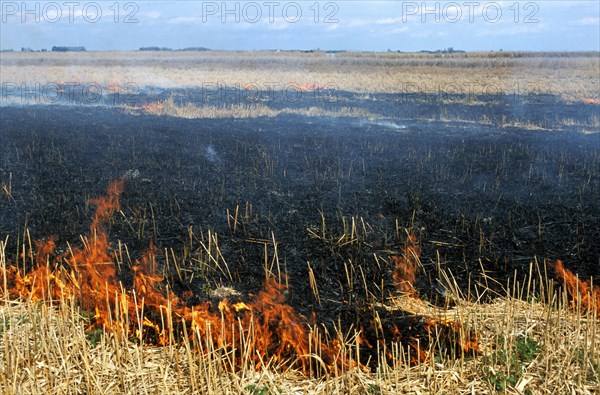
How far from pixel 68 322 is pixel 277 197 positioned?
150 inches

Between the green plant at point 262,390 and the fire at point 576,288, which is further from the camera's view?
the fire at point 576,288

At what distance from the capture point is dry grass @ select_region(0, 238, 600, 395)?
3773 mm

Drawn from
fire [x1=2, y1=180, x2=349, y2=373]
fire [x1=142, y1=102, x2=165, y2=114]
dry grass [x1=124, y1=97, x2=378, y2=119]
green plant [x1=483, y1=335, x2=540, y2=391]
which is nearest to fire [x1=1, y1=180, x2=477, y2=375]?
→ fire [x1=2, y1=180, x2=349, y2=373]

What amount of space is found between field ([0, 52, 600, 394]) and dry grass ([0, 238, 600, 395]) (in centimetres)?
2

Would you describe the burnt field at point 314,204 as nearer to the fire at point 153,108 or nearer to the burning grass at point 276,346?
the burning grass at point 276,346

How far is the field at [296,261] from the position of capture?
399 cm

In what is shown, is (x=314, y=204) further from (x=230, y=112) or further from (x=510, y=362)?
(x=230, y=112)

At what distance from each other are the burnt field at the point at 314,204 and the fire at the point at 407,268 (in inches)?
3.0

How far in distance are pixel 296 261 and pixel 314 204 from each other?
1848 millimetres

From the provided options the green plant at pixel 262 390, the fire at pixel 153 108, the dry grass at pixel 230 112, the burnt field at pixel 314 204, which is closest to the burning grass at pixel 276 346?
the green plant at pixel 262 390

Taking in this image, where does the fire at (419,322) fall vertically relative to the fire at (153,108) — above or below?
below

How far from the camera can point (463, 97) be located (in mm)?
24516

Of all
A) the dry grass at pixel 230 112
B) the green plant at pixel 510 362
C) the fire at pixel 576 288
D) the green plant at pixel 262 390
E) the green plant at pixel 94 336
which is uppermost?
the dry grass at pixel 230 112

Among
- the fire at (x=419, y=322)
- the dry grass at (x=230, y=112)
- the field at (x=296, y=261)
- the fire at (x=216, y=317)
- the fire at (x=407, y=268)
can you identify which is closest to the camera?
the field at (x=296, y=261)
